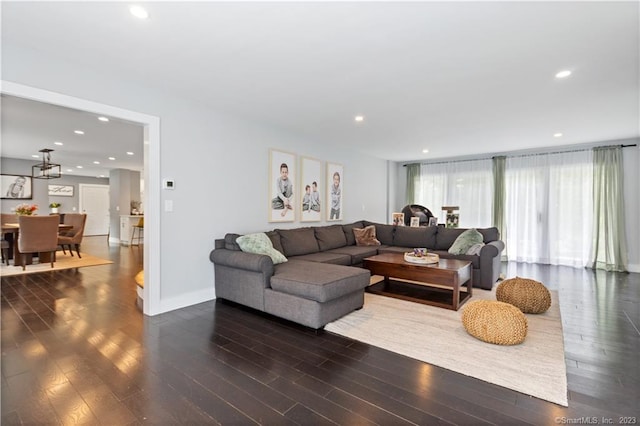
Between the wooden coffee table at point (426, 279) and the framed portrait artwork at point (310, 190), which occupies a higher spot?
the framed portrait artwork at point (310, 190)

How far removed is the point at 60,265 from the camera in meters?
5.71

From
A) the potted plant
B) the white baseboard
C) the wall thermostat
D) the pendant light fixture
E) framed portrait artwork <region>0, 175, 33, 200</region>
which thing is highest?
the pendant light fixture

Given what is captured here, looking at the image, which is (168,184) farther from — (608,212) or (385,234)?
(608,212)

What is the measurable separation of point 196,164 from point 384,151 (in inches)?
174

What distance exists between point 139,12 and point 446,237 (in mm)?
5100

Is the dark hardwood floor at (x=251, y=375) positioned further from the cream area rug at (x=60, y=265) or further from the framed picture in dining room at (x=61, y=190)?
the framed picture in dining room at (x=61, y=190)

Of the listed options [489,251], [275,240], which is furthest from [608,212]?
[275,240]

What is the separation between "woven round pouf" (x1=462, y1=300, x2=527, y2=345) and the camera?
2434 mm

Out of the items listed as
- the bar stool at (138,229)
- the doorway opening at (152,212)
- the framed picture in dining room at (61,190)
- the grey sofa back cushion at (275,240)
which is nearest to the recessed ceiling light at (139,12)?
the doorway opening at (152,212)

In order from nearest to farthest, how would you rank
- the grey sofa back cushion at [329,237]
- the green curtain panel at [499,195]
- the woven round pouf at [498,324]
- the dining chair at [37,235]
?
1. the woven round pouf at [498,324]
2. the grey sofa back cushion at [329,237]
3. the dining chair at [37,235]
4. the green curtain panel at [499,195]

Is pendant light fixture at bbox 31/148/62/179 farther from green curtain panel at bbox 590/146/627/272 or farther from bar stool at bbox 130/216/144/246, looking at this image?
green curtain panel at bbox 590/146/627/272

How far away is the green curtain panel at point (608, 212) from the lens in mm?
5582

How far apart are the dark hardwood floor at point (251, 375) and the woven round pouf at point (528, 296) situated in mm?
289

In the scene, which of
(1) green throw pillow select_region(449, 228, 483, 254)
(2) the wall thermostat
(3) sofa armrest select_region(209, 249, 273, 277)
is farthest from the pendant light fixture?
(1) green throw pillow select_region(449, 228, 483, 254)
